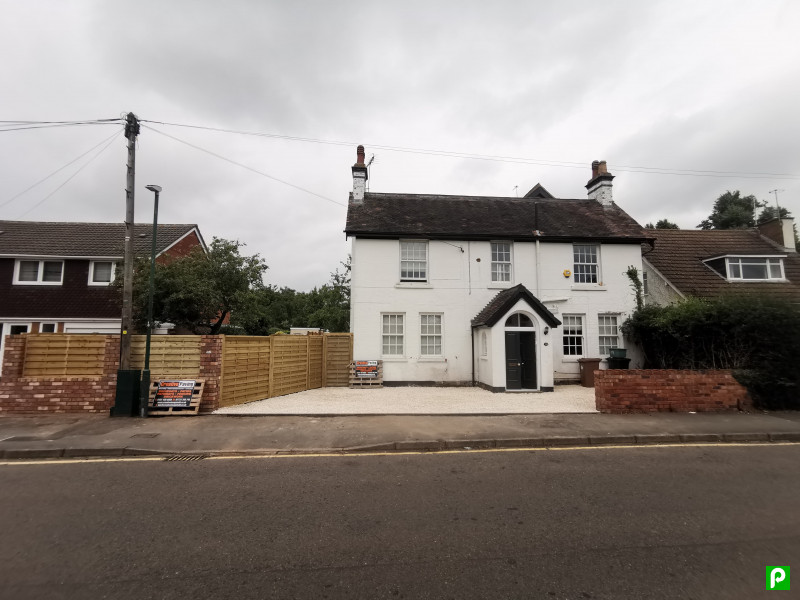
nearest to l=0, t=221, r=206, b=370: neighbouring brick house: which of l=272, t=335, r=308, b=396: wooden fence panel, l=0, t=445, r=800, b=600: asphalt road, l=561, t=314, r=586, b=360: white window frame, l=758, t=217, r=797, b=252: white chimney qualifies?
l=272, t=335, r=308, b=396: wooden fence panel

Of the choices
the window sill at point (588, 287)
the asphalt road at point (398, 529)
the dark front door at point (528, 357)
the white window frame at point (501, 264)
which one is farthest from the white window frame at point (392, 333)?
the asphalt road at point (398, 529)

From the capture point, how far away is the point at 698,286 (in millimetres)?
19062

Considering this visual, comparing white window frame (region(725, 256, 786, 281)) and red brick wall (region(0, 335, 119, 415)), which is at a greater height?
white window frame (region(725, 256, 786, 281))

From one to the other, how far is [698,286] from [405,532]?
2070 centimetres

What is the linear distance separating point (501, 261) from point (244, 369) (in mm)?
11270

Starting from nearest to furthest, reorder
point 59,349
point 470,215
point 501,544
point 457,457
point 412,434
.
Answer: point 501,544, point 457,457, point 412,434, point 59,349, point 470,215

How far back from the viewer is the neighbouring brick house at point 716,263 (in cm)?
1922

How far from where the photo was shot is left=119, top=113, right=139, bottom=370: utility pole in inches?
404

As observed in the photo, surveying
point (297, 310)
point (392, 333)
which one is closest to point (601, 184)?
point (392, 333)

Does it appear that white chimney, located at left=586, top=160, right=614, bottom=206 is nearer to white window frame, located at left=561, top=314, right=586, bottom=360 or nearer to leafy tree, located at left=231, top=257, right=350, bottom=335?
white window frame, located at left=561, top=314, right=586, bottom=360

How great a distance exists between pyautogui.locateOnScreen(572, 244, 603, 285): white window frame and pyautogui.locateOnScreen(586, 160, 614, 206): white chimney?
415 cm

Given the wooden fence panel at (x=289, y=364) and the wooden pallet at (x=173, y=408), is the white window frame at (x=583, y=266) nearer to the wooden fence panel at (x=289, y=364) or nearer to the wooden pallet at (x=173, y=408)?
the wooden fence panel at (x=289, y=364)

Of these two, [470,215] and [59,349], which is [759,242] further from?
[59,349]

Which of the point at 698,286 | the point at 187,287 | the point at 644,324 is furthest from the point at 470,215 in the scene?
the point at 187,287
